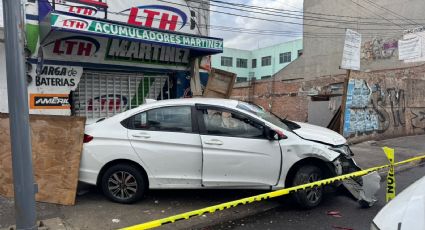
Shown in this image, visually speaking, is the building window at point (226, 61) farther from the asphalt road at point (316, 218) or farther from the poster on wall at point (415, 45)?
the asphalt road at point (316, 218)

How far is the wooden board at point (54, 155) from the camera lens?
582 cm

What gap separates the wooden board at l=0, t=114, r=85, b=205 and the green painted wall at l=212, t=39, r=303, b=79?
187 ft

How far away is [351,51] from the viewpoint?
12305mm

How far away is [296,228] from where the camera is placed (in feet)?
16.6

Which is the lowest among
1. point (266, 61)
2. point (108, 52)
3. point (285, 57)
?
point (108, 52)

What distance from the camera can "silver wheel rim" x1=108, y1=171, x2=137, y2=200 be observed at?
19.1 ft

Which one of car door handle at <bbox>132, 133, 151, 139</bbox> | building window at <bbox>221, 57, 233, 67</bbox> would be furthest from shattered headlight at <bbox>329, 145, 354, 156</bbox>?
building window at <bbox>221, 57, 233, 67</bbox>

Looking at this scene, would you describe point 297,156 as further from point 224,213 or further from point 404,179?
point 404,179

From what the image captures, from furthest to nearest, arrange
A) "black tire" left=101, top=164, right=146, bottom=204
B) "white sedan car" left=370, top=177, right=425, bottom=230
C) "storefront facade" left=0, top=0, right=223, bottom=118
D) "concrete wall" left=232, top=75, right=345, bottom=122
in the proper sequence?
"concrete wall" left=232, top=75, right=345, bottom=122 < "storefront facade" left=0, top=0, right=223, bottom=118 < "black tire" left=101, top=164, right=146, bottom=204 < "white sedan car" left=370, top=177, right=425, bottom=230

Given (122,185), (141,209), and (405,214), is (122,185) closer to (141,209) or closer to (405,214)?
(141,209)

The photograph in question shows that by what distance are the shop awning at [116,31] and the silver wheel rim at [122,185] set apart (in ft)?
11.2

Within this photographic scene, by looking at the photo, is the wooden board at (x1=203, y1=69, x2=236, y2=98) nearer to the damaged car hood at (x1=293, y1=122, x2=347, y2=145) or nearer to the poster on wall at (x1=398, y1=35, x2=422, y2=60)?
the damaged car hood at (x1=293, y1=122, x2=347, y2=145)

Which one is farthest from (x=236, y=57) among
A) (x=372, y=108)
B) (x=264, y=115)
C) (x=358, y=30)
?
(x=264, y=115)

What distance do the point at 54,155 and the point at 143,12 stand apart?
5.08 meters
